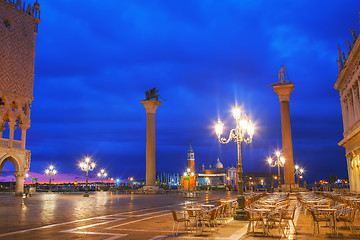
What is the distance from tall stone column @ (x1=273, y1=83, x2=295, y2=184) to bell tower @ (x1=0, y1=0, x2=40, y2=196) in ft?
101

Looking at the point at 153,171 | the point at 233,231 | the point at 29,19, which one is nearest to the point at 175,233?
the point at 233,231

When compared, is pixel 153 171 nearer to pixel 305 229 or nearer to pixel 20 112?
pixel 20 112

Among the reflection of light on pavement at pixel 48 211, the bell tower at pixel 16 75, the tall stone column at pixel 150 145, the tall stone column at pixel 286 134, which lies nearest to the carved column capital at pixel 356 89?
the tall stone column at pixel 286 134

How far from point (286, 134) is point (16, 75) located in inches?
1291

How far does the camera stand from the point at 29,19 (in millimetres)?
42375

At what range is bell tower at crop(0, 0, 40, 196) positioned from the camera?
3803cm

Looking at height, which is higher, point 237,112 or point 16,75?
point 16,75

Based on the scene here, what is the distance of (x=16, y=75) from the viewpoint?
39344 millimetres

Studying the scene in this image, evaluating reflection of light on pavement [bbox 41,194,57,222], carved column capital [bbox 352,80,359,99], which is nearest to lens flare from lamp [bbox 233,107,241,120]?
reflection of light on pavement [bbox 41,194,57,222]

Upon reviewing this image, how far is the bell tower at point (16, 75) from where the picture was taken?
3803 cm

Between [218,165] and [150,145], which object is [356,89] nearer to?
[150,145]

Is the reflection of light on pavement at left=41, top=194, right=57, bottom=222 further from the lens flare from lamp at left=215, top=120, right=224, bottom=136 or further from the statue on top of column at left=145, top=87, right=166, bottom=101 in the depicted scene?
the statue on top of column at left=145, top=87, right=166, bottom=101

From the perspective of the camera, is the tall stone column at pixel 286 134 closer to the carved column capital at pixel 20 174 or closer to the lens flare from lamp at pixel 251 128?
the lens flare from lamp at pixel 251 128

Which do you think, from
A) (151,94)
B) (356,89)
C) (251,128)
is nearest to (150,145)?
(151,94)
